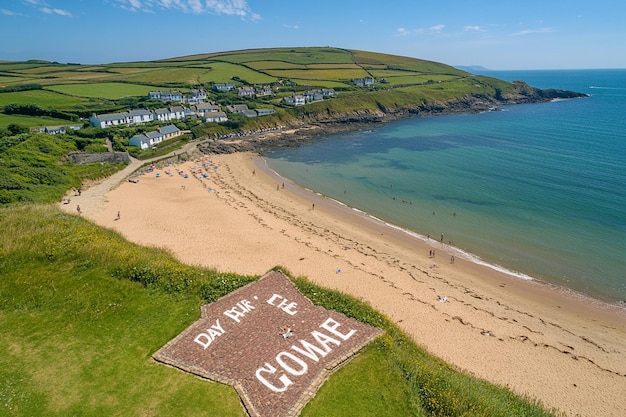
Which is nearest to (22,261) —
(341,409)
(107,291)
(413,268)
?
(107,291)

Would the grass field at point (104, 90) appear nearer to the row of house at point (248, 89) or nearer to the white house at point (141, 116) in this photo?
the row of house at point (248, 89)

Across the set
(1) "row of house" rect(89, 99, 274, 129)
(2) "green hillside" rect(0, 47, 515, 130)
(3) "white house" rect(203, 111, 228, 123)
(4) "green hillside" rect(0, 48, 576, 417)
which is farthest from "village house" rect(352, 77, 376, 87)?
(4) "green hillside" rect(0, 48, 576, 417)

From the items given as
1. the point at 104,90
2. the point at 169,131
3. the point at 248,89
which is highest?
the point at 248,89

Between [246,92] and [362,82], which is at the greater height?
[362,82]

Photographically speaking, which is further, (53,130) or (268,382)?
(53,130)

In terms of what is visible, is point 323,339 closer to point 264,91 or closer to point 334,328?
point 334,328

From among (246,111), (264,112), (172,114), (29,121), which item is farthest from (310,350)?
(264,112)

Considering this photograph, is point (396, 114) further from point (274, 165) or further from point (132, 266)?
point (132, 266)
